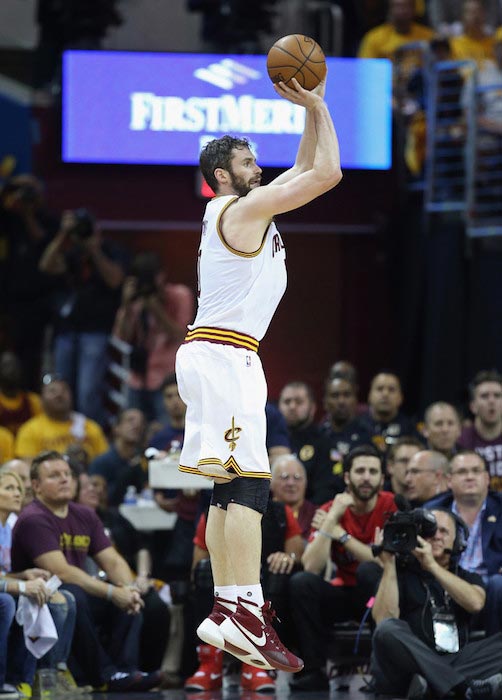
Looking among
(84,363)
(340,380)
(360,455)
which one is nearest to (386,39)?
(84,363)

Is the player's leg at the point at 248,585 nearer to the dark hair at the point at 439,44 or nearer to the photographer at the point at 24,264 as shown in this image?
the photographer at the point at 24,264

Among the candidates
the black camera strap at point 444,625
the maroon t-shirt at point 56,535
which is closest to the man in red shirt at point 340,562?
the black camera strap at point 444,625

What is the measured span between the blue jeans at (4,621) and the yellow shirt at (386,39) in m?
8.77

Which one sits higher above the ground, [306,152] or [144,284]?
[306,152]

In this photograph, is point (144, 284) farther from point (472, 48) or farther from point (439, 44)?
point (472, 48)

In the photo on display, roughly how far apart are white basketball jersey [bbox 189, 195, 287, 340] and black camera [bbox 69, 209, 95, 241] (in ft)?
21.9

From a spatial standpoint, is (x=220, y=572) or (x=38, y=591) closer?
(x=220, y=572)

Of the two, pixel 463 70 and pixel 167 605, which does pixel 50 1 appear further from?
pixel 167 605

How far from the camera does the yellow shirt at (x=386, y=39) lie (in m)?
15.1

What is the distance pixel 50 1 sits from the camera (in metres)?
15.9

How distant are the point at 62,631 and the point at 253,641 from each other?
225cm

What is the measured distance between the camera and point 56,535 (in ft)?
28.3

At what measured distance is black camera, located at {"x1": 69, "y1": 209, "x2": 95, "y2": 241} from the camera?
1307cm

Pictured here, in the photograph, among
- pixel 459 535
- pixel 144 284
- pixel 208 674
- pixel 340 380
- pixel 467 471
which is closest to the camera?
pixel 459 535
